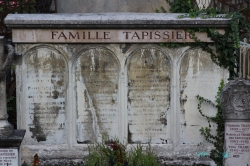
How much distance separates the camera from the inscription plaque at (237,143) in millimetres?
8125

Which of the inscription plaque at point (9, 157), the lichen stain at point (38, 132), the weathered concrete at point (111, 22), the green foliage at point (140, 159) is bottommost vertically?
the green foliage at point (140, 159)

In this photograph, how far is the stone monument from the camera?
23.9 ft

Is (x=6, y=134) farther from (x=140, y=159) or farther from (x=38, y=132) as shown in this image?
(x=140, y=159)

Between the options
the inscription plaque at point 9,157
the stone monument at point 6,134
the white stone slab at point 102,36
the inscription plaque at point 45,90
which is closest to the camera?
the stone monument at point 6,134

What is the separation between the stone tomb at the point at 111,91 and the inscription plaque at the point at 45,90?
15 millimetres

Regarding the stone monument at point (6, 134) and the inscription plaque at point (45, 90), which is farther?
the inscription plaque at point (45, 90)

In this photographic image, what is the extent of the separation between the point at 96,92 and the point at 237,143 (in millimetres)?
2188

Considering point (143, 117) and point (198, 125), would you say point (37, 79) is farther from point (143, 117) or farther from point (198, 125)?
point (198, 125)

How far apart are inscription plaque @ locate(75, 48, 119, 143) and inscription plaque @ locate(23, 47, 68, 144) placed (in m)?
0.25

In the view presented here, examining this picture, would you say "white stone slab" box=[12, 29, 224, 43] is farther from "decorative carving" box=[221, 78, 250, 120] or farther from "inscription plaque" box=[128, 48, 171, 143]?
"decorative carving" box=[221, 78, 250, 120]

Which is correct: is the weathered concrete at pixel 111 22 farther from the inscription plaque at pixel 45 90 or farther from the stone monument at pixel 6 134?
the stone monument at pixel 6 134

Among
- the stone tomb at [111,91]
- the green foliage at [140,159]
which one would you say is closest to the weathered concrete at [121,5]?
the stone tomb at [111,91]

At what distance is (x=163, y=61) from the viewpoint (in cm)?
883

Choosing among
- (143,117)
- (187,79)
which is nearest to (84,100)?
(143,117)
